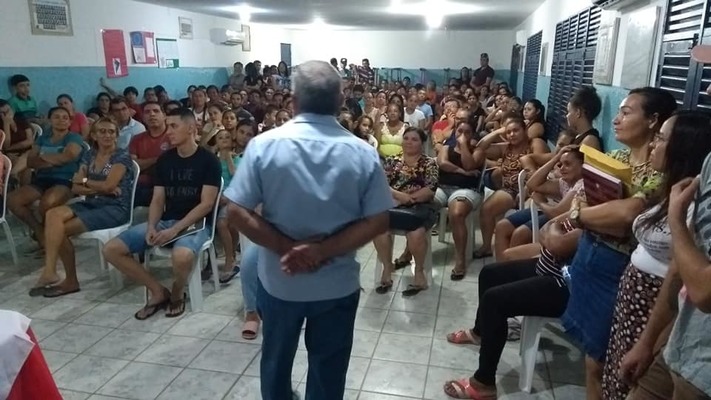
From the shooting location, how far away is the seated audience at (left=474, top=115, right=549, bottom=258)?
12.0 ft

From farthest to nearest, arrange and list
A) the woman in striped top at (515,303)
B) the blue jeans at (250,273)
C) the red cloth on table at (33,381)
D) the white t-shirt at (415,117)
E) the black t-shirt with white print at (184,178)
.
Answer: the white t-shirt at (415,117) < the black t-shirt with white print at (184,178) < the blue jeans at (250,273) < the woman in striped top at (515,303) < the red cloth on table at (33,381)

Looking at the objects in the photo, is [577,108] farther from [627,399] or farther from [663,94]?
[627,399]

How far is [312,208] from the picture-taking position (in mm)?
1464

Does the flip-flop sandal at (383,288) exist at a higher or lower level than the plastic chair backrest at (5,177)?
lower

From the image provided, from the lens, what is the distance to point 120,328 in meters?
2.77

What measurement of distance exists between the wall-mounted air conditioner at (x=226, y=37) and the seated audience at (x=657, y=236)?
32.6ft

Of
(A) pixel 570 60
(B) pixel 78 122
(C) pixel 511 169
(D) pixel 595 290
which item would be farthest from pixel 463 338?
(B) pixel 78 122

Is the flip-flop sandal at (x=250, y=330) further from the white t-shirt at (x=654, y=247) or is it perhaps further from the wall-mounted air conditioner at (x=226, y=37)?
the wall-mounted air conditioner at (x=226, y=37)

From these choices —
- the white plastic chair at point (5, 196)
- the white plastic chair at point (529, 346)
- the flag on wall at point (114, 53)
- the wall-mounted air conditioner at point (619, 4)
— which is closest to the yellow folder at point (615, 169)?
the white plastic chair at point (529, 346)

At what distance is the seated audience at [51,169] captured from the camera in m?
3.71

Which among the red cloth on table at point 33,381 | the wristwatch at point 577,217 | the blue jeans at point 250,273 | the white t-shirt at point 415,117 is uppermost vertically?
the wristwatch at point 577,217

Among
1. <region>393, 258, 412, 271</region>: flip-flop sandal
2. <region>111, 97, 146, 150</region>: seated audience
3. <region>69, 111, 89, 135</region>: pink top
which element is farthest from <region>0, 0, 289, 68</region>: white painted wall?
<region>393, 258, 412, 271</region>: flip-flop sandal

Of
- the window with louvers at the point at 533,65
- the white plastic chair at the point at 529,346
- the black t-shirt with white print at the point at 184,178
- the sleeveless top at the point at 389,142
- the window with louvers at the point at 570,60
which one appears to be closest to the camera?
the white plastic chair at the point at 529,346

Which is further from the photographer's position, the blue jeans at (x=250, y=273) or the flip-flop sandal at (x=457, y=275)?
the flip-flop sandal at (x=457, y=275)
